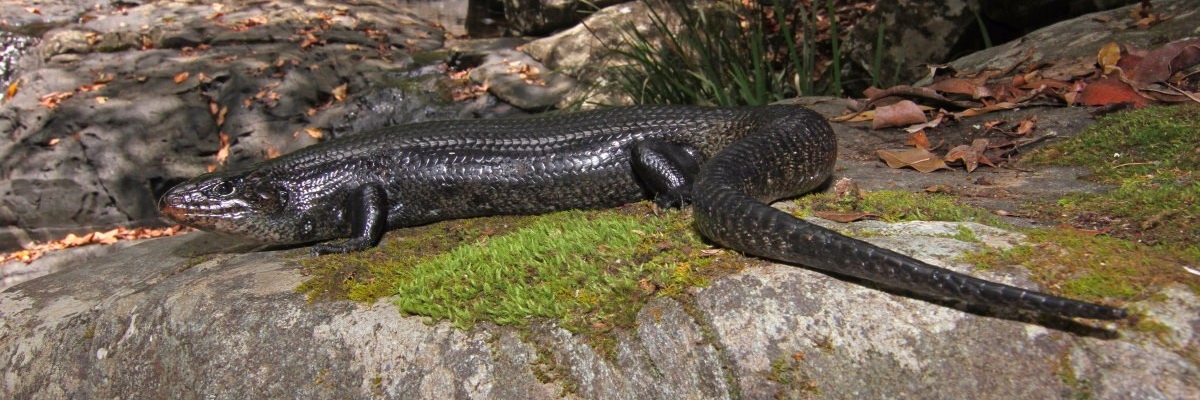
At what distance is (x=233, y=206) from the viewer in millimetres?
4891

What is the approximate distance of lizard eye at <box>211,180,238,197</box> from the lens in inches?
193

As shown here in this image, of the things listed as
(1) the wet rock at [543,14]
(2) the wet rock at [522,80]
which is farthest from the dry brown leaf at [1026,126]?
(1) the wet rock at [543,14]

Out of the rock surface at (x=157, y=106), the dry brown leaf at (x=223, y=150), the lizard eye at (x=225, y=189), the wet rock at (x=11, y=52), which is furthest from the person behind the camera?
the wet rock at (x=11, y=52)

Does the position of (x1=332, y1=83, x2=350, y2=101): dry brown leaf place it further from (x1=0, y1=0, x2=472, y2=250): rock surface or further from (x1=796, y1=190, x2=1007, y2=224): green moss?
(x1=796, y1=190, x2=1007, y2=224): green moss

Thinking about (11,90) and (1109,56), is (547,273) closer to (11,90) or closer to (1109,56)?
(1109,56)

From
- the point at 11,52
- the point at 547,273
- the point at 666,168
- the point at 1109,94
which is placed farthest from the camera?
the point at 11,52

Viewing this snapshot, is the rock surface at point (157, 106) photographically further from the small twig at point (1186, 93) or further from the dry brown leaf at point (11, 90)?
the small twig at point (1186, 93)

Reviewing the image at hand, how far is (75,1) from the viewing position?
42.1ft

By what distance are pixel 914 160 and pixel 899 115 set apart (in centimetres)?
100

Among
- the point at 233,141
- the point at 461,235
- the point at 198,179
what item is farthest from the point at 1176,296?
the point at 233,141

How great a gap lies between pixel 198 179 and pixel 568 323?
302 cm

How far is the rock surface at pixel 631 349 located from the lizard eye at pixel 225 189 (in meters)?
0.52

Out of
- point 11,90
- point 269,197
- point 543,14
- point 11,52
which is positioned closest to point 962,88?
point 269,197

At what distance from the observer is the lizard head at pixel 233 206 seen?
4.84 metres
